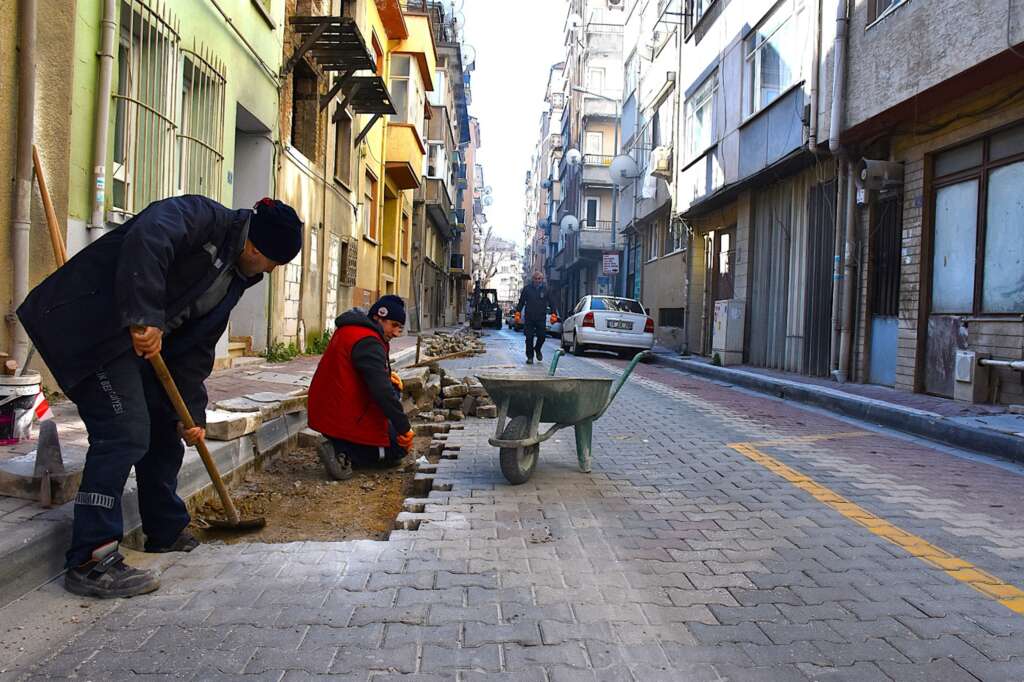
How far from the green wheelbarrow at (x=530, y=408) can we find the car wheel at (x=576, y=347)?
45.8 ft

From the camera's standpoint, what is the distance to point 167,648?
2537 mm

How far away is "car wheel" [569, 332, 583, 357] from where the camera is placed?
765 inches

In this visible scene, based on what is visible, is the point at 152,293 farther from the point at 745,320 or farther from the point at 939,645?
the point at 745,320

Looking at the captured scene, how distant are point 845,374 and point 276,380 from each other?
8.47 m

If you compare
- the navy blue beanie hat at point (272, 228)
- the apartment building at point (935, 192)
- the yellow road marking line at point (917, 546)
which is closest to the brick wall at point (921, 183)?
the apartment building at point (935, 192)

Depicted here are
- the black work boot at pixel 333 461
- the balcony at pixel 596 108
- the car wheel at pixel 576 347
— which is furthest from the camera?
the balcony at pixel 596 108

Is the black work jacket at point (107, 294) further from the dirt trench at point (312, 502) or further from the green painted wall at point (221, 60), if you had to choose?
the green painted wall at point (221, 60)

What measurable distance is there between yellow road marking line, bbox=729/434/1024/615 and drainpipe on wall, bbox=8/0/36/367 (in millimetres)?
5491

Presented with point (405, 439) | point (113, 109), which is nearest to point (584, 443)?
point (405, 439)

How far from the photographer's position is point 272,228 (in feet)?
11.1

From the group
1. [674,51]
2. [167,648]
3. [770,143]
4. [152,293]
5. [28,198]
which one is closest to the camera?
[167,648]

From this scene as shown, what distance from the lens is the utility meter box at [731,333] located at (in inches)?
636

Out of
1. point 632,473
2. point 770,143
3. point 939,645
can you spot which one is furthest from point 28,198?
point 770,143

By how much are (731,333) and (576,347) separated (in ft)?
15.3
